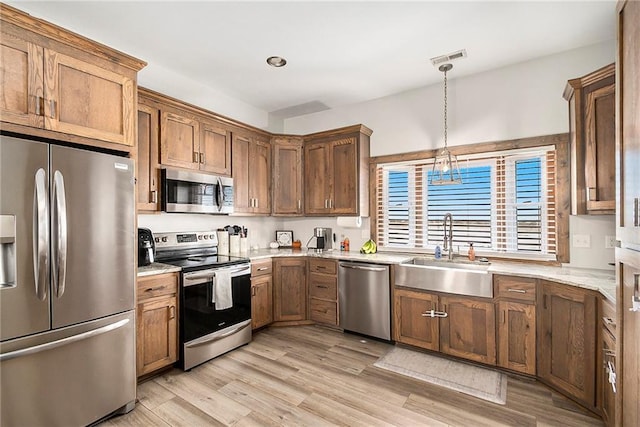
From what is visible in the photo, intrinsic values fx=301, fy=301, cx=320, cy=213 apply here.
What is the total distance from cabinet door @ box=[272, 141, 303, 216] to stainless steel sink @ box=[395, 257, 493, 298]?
1.68 meters

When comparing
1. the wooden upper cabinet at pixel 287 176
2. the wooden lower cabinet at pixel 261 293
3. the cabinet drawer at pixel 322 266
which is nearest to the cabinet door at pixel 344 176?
the wooden upper cabinet at pixel 287 176

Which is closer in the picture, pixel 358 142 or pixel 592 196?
pixel 592 196

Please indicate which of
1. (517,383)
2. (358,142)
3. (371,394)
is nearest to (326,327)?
(371,394)

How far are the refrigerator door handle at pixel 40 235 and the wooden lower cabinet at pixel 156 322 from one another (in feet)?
2.30

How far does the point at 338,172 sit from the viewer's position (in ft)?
12.7

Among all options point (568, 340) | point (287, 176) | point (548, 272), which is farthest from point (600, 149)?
point (287, 176)

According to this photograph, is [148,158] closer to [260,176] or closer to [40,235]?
[40,235]

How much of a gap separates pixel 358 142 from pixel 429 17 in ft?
5.22

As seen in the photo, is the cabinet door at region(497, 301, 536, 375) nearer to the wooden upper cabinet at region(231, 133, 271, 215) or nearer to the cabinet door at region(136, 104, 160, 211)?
the wooden upper cabinet at region(231, 133, 271, 215)

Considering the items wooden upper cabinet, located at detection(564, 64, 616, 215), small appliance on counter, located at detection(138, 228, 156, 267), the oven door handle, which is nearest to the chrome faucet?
wooden upper cabinet, located at detection(564, 64, 616, 215)

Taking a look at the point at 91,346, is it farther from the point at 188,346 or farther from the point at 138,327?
the point at 188,346

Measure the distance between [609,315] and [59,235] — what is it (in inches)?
132

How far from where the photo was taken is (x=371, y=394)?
91.4 inches

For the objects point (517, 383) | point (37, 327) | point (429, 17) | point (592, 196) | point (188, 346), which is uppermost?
point (429, 17)
